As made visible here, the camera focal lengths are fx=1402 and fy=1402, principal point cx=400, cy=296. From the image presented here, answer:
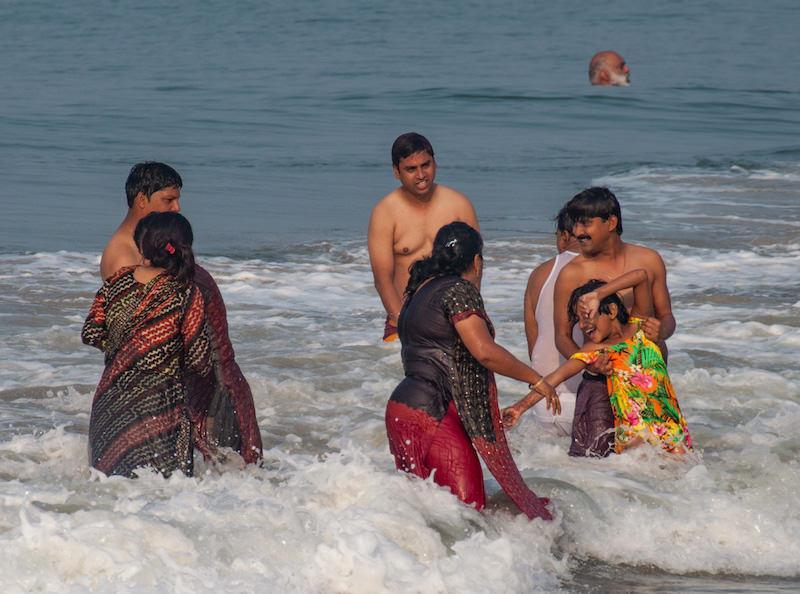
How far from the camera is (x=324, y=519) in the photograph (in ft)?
17.0

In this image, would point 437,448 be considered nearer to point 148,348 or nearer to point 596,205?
point 148,348

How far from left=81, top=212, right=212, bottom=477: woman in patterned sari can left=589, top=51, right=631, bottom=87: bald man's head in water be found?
1158 inches

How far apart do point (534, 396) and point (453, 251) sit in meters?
0.73

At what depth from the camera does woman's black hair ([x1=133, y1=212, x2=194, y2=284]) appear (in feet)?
17.5

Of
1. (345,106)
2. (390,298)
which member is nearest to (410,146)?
(390,298)

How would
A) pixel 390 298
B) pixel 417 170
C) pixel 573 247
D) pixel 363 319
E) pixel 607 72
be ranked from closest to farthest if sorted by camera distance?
pixel 573 247, pixel 417 170, pixel 390 298, pixel 363 319, pixel 607 72

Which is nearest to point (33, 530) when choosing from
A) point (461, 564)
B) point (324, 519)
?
point (324, 519)

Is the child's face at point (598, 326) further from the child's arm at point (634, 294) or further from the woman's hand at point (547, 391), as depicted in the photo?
the woman's hand at point (547, 391)

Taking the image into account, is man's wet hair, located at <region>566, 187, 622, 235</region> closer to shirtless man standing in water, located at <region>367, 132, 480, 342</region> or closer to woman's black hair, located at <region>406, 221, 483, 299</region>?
woman's black hair, located at <region>406, 221, 483, 299</region>

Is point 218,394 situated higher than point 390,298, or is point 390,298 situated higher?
point 390,298

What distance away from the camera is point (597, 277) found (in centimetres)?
624

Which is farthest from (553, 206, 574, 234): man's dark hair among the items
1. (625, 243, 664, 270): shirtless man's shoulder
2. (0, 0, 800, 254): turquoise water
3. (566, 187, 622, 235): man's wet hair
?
(0, 0, 800, 254): turquoise water

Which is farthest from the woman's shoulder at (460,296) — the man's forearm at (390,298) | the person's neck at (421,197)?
the person's neck at (421,197)

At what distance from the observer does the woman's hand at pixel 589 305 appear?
594 cm
